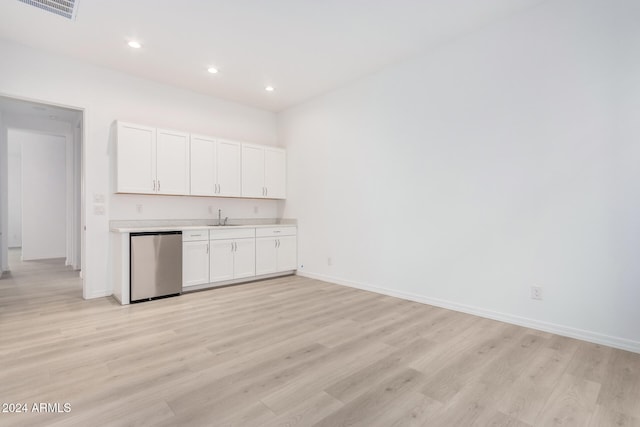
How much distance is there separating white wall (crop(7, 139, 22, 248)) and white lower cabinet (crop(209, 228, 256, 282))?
7705mm

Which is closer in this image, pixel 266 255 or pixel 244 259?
pixel 244 259

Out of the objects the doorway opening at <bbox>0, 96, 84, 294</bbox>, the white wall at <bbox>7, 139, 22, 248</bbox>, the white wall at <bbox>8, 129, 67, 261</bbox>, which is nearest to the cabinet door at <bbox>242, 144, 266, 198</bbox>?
the doorway opening at <bbox>0, 96, 84, 294</bbox>

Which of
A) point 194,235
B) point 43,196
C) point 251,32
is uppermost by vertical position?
point 251,32

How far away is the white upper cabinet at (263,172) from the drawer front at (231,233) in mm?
642

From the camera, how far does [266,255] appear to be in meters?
5.07

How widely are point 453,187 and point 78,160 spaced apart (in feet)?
21.5

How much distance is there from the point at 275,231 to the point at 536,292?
3.53m

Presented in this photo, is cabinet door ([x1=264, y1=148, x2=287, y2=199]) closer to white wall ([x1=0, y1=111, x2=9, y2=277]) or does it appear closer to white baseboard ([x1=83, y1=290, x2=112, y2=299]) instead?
white baseboard ([x1=83, y1=290, x2=112, y2=299])

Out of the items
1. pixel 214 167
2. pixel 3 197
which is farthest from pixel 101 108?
pixel 3 197

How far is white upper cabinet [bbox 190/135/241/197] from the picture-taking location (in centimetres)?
461

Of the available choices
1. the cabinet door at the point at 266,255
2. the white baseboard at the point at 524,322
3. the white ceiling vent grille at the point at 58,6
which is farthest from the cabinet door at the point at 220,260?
the white ceiling vent grille at the point at 58,6

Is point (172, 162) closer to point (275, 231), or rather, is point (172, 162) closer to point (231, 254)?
point (231, 254)

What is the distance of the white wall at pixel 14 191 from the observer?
8.58m

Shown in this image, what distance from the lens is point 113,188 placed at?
4.17 metres
